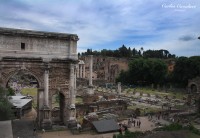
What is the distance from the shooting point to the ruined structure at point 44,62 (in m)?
23.4

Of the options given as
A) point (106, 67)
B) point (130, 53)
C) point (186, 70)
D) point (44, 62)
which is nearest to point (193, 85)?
point (186, 70)

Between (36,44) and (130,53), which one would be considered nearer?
(36,44)

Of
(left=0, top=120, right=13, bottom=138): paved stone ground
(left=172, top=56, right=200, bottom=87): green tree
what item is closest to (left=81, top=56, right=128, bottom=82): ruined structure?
(left=172, top=56, right=200, bottom=87): green tree

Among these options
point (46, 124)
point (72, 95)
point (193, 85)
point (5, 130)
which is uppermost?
point (72, 95)

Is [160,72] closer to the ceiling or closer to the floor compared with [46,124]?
closer to the ceiling

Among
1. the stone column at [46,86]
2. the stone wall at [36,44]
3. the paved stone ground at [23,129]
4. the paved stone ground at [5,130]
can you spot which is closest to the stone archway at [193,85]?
the stone wall at [36,44]

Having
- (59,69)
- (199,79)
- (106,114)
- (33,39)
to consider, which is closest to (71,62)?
(59,69)

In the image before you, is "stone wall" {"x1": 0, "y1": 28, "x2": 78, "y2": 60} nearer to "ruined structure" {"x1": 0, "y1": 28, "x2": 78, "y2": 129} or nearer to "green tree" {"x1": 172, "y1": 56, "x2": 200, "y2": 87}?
"ruined structure" {"x1": 0, "y1": 28, "x2": 78, "y2": 129}

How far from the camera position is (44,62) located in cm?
2445

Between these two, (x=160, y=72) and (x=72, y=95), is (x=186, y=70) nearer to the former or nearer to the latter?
(x=160, y=72)

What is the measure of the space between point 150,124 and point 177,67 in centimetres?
3992

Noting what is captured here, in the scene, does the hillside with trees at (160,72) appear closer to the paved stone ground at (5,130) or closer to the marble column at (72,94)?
the marble column at (72,94)

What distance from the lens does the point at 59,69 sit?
2559cm

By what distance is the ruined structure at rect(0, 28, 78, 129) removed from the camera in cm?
2344
